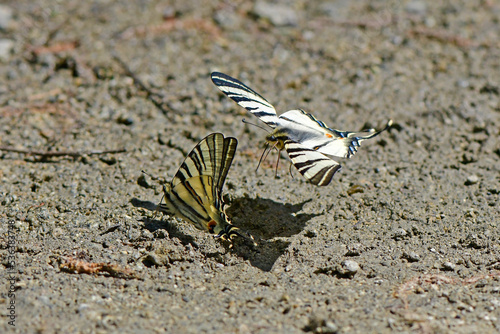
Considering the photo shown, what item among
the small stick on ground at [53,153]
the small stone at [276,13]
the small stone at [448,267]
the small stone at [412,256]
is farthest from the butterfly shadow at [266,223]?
the small stone at [276,13]

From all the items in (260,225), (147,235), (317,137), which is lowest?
(147,235)

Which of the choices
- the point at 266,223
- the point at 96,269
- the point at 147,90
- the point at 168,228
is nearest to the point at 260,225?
the point at 266,223

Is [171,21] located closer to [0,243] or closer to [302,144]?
[302,144]

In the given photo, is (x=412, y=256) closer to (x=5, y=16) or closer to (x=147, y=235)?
(x=147, y=235)

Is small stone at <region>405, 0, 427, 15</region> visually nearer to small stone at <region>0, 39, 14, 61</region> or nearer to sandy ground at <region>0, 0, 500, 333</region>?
sandy ground at <region>0, 0, 500, 333</region>

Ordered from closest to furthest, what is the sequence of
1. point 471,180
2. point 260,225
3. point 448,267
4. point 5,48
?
1. point 448,267
2. point 260,225
3. point 471,180
4. point 5,48

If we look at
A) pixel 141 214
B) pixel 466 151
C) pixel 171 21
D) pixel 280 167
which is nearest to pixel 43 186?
pixel 141 214

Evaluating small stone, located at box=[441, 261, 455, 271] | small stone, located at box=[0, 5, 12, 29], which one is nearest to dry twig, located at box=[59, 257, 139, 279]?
small stone, located at box=[441, 261, 455, 271]
